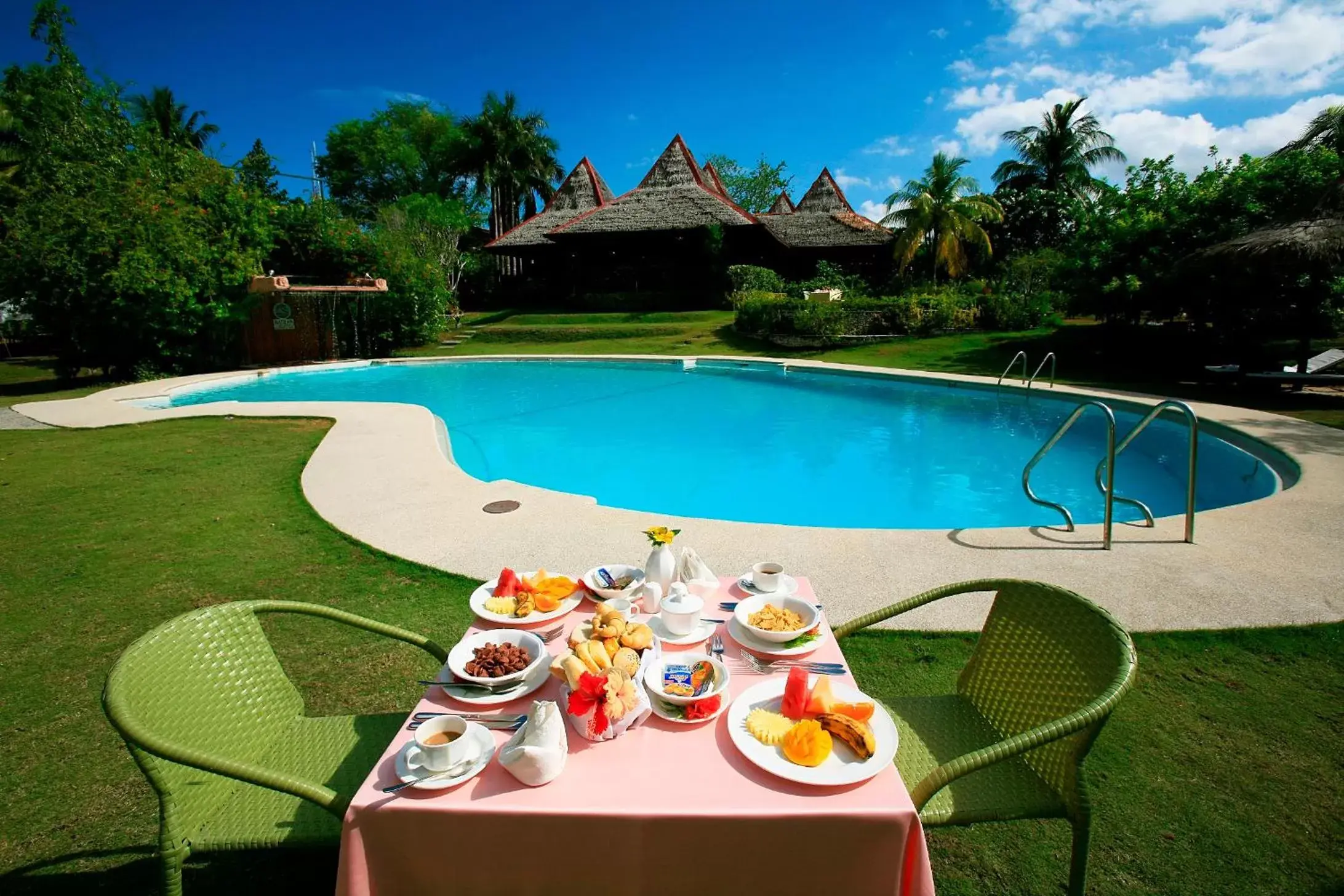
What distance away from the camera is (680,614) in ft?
6.74

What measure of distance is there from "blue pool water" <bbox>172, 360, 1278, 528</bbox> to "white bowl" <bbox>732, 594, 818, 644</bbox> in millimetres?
5073

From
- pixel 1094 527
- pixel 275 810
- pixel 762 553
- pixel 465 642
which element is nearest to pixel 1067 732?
pixel 465 642

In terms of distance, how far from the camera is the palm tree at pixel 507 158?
36.2 metres

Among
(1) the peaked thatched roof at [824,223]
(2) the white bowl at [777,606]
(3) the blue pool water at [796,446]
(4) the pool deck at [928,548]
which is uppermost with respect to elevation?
(1) the peaked thatched roof at [824,223]

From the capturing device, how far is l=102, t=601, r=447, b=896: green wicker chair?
5.17ft

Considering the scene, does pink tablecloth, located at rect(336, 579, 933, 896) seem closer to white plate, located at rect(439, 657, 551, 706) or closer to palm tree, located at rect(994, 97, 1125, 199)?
white plate, located at rect(439, 657, 551, 706)

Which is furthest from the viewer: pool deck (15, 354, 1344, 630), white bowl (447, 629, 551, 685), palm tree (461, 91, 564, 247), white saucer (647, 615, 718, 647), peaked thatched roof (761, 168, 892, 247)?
palm tree (461, 91, 564, 247)

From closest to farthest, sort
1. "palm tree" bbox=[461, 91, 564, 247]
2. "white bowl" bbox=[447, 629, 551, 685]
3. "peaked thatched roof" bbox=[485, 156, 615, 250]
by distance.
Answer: "white bowl" bbox=[447, 629, 551, 685] < "peaked thatched roof" bbox=[485, 156, 615, 250] < "palm tree" bbox=[461, 91, 564, 247]

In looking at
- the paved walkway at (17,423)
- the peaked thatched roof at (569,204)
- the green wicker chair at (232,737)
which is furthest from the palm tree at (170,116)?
the green wicker chair at (232,737)

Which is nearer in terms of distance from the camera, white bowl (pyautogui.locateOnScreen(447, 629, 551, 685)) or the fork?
white bowl (pyautogui.locateOnScreen(447, 629, 551, 685))

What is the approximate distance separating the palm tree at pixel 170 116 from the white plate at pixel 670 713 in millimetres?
40398

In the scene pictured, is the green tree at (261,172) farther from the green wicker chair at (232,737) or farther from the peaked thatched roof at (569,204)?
the green wicker chair at (232,737)

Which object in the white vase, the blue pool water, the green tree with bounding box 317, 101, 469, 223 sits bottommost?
the blue pool water

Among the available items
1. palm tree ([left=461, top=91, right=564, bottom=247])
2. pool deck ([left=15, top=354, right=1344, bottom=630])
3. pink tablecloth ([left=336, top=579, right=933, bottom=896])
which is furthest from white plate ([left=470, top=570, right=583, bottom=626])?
palm tree ([left=461, top=91, right=564, bottom=247])
